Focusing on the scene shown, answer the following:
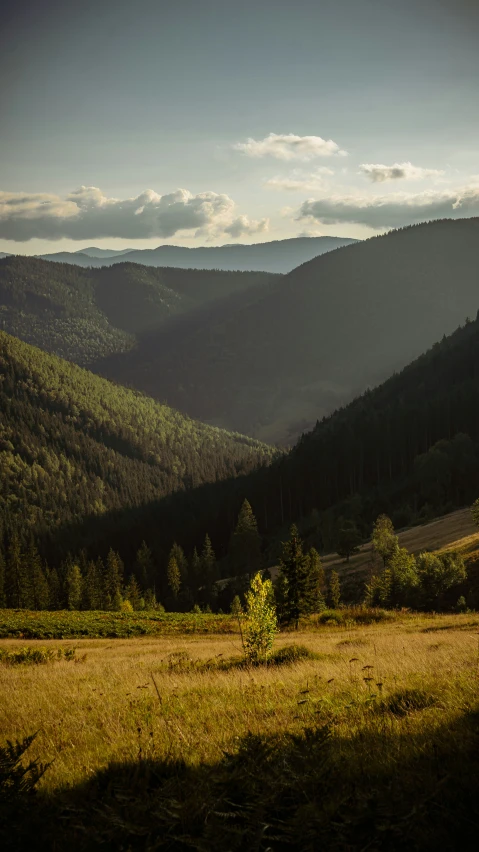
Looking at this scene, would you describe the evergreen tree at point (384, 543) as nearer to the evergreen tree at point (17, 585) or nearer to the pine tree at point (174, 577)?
the pine tree at point (174, 577)

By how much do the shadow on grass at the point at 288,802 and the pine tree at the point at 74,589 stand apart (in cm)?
9375

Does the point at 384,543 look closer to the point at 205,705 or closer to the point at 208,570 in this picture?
the point at 208,570

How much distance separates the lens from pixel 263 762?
6793mm

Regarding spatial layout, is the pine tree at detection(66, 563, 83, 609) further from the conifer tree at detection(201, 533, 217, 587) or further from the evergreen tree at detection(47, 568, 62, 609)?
the conifer tree at detection(201, 533, 217, 587)

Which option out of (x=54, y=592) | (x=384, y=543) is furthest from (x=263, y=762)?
(x=54, y=592)

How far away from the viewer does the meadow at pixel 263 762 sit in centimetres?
503

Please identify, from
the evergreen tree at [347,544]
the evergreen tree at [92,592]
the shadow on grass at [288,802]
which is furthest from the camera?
the evergreen tree at [92,592]

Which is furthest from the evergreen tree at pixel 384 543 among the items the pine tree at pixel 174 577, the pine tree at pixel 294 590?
the pine tree at pixel 174 577

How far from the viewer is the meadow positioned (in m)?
5.03

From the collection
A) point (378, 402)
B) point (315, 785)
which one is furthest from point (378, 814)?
point (378, 402)

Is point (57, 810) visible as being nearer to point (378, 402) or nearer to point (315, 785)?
point (315, 785)

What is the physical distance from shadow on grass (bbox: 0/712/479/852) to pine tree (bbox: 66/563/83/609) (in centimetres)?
9375

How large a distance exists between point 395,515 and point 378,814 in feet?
376

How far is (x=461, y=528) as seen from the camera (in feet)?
269
